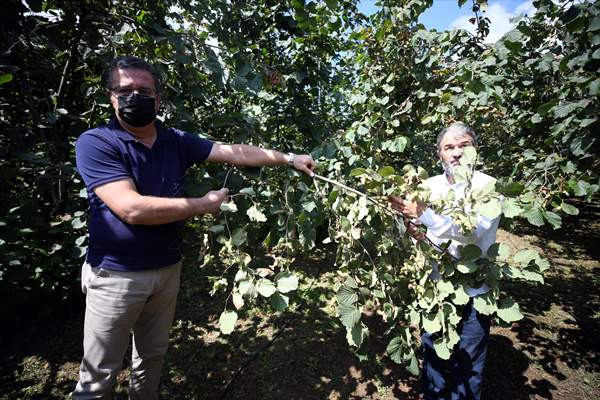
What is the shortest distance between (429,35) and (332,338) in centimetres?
344

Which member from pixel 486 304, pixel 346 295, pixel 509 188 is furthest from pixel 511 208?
pixel 346 295

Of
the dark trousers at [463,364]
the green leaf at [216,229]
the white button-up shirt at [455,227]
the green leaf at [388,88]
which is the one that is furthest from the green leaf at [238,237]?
the green leaf at [388,88]

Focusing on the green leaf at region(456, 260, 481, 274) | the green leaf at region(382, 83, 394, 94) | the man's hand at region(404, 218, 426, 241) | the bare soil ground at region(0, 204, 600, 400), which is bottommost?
the bare soil ground at region(0, 204, 600, 400)

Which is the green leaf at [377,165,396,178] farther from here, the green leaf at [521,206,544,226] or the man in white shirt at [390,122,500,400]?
the green leaf at [521,206,544,226]

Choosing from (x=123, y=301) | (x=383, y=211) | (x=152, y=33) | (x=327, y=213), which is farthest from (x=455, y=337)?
(x=152, y=33)

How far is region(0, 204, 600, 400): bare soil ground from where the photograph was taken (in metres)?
2.99

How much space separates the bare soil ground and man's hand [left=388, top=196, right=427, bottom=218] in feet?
5.66

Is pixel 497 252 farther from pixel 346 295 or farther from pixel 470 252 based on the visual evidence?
pixel 346 295

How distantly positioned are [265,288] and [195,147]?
3.62 ft

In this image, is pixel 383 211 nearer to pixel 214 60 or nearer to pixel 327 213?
pixel 327 213

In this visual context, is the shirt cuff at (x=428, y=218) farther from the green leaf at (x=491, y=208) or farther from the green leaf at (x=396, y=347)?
the green leaf at (x=396, y=347)

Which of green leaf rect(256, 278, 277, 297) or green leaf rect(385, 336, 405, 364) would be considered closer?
green leaf rect(256, 278, 277, 297)

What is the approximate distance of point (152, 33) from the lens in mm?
1964

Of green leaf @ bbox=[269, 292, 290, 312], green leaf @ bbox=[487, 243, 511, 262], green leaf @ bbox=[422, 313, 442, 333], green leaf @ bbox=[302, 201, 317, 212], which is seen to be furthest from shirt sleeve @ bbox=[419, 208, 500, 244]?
green leaf @ bbox=[269, 292, 290, 312]
